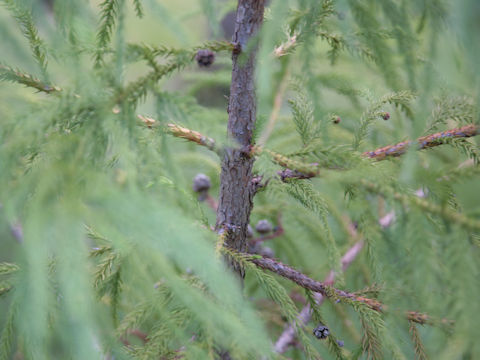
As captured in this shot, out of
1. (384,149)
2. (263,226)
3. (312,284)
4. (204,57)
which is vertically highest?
(204,57)

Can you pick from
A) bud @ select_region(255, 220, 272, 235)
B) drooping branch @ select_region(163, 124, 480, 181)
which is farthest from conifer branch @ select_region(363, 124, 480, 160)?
bud @ select_region(255, 220, 272, 235)

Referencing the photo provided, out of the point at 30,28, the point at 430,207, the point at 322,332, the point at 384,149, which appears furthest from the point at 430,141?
the point at 30,28

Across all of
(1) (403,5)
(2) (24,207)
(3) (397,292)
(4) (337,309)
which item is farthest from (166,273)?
(4) (337,309)

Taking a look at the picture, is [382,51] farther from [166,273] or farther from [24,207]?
[24,207]

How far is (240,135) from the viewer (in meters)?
0.74

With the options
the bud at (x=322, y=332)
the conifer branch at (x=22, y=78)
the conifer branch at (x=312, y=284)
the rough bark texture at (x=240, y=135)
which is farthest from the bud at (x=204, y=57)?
the bud at (x=322, y=332)

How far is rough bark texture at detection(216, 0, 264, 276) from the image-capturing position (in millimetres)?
692

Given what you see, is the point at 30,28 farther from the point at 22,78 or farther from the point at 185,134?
the point at 185,134

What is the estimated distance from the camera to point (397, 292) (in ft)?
1.83

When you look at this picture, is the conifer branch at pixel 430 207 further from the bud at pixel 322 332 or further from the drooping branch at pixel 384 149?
the bud at pixel 322 332

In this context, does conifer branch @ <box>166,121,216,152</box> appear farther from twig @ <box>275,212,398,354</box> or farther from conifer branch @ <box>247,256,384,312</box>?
twig @ <box>275,212,398,354</box>

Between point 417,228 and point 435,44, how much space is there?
20cm

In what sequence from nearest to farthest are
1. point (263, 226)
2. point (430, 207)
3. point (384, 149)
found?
point (430, 207)
point (384, 149)
point (263, 226)

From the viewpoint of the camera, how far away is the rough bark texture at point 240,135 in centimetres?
69
